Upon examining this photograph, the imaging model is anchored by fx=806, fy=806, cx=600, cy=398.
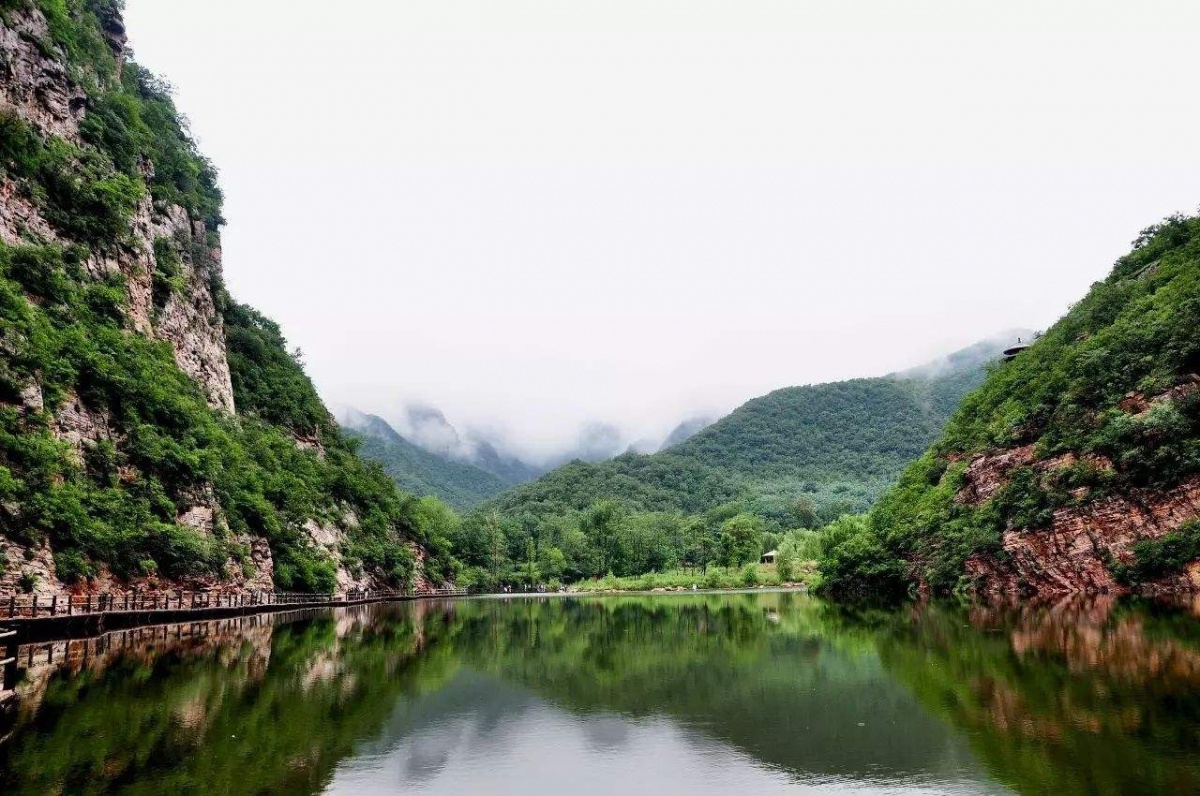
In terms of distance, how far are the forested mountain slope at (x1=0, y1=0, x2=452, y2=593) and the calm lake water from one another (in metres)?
11.4

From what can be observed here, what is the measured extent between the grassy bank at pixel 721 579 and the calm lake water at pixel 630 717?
8867cm

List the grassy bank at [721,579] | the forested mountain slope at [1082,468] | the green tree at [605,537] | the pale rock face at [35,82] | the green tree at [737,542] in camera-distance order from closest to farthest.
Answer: the forested mountain slope at [1082,468] → the pale rock face at [35,82] → the grassy bank at [721,579] → the green tree at [737,542] → the green tree at [605,537]

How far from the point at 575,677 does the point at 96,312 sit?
146 ft

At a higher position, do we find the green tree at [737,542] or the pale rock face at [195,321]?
the pale rock face at [195,321]

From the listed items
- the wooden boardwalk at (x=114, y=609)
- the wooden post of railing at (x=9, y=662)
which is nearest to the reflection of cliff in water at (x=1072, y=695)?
the wooden post of railing at (x=9, y=662)

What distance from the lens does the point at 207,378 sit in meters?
76.2

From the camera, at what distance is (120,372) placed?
48219 millimetres

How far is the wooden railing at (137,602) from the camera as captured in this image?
30453 mm

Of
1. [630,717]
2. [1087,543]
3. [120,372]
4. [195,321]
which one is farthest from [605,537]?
[630,717]

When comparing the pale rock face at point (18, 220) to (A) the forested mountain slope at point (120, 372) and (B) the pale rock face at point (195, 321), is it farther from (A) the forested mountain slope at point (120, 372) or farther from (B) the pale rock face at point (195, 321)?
(B) the pale rock face at point (195, 321)

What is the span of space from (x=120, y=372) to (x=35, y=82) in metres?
→ 22.7

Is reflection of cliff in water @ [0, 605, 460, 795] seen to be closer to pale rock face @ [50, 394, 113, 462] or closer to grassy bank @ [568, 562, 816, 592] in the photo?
pale rock face @ [50, 394, 113, 462]

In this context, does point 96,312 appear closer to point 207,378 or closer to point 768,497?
point 207,378

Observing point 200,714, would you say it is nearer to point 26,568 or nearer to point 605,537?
point 26,568
